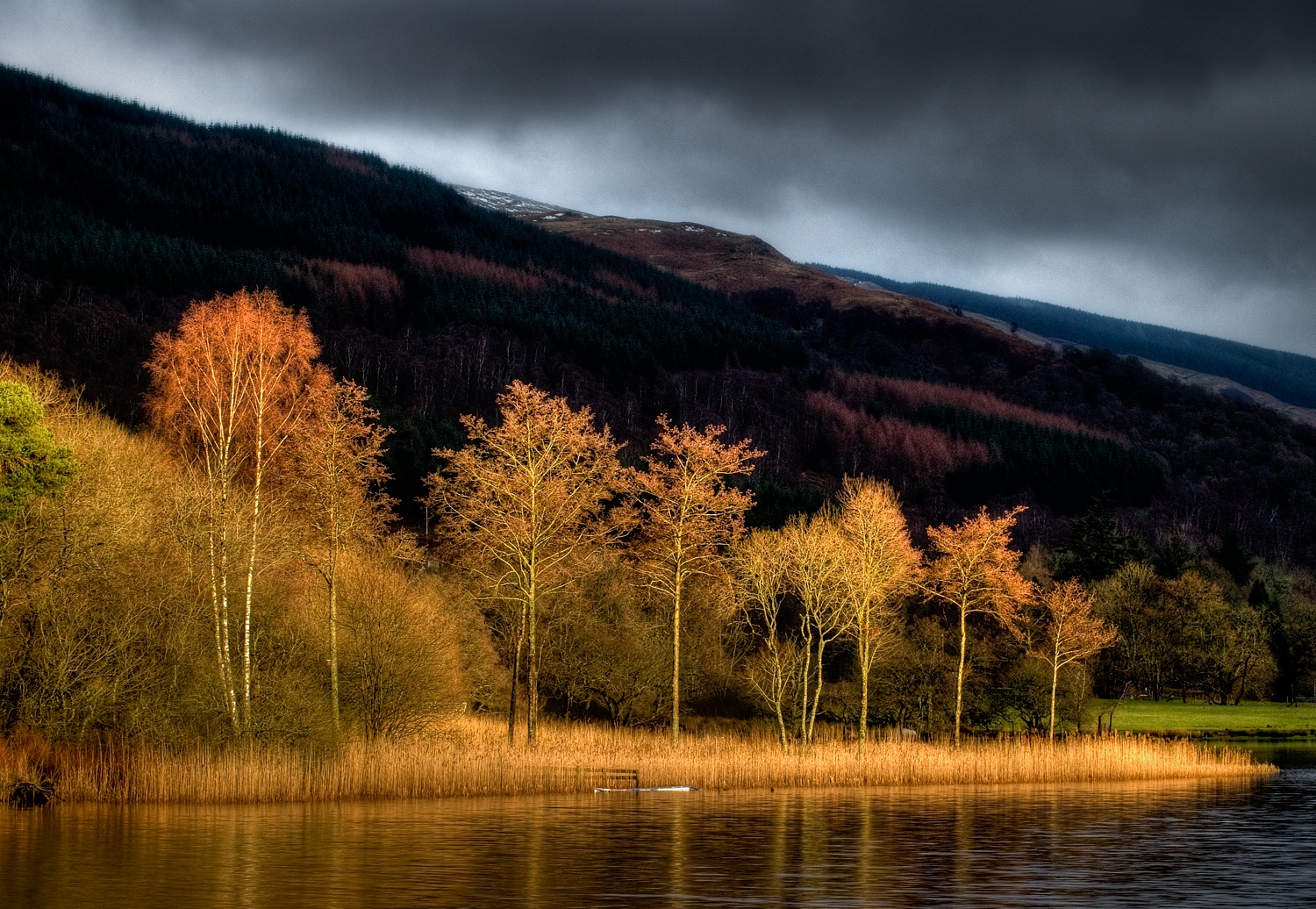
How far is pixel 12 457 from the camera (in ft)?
138

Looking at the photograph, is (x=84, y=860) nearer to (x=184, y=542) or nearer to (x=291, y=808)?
(x=291, y=808)

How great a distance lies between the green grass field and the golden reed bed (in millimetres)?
32303

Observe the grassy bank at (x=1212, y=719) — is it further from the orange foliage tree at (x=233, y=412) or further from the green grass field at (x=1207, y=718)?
the orange foliage tree at (x=233, y=412)

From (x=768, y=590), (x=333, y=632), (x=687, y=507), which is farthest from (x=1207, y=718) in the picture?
(x=333, y=632)

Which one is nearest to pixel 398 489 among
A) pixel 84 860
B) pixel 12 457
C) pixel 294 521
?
pixel 294 521

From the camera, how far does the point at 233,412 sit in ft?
152

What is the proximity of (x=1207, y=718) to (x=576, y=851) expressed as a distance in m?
81.4

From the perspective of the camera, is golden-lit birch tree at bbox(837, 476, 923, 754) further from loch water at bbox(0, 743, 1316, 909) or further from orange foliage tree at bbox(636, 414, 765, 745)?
loch water at bbox(0, 743, 1316, 909)

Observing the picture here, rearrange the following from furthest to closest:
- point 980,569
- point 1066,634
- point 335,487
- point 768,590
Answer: point 1066,634 → point 980,569 → point 768,590 → point 335,487

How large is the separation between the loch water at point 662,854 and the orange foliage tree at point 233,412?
25.7ft

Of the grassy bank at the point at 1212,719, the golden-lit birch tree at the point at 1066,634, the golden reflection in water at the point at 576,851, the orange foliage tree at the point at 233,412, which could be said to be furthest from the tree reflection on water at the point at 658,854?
the grassy bank at the point at 1212,719

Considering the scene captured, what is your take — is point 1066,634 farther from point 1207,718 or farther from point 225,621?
point 225,621

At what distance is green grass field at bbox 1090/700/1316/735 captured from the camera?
97000mm

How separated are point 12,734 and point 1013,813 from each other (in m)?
33.0
